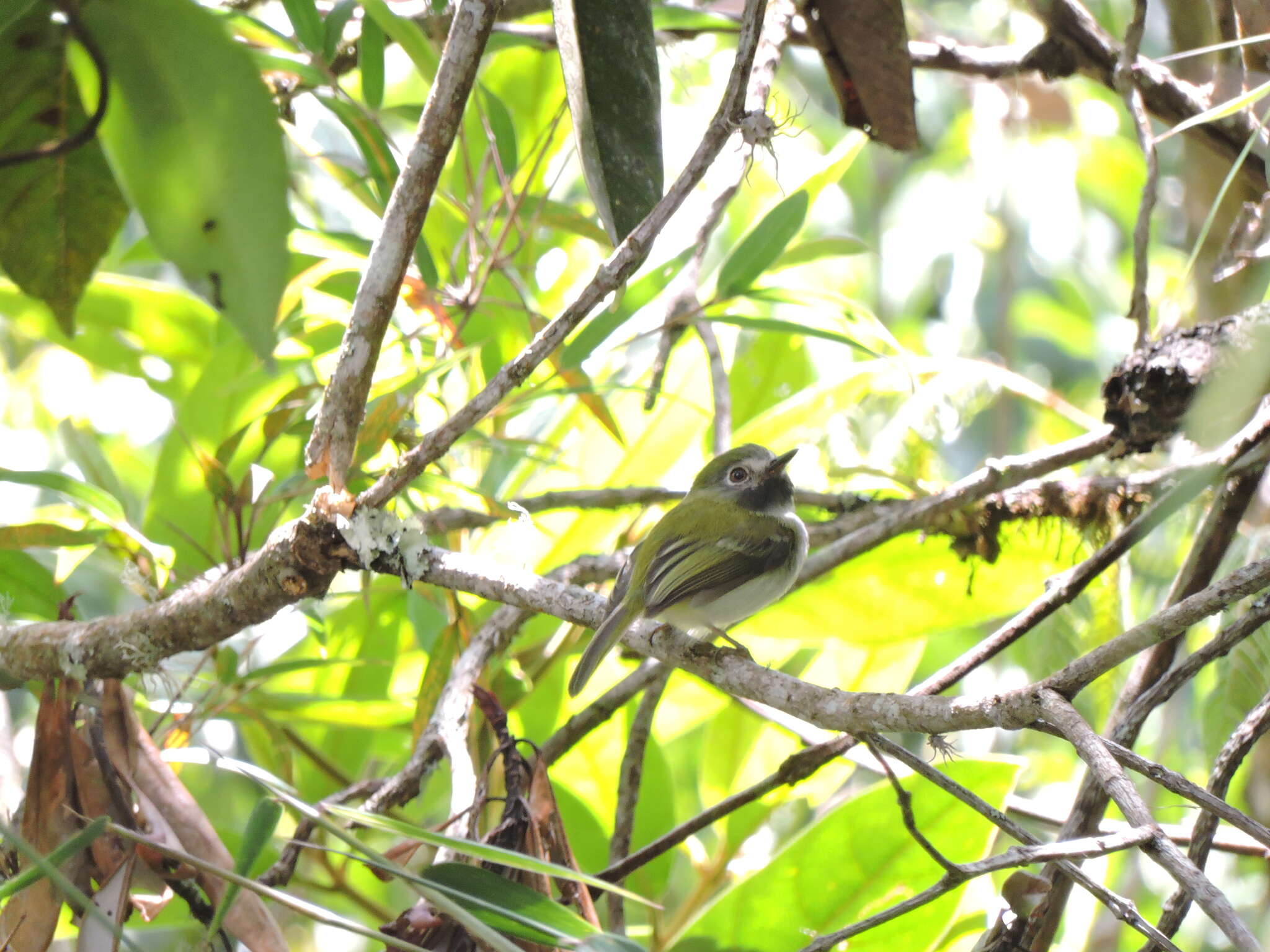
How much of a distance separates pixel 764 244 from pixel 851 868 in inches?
56.7

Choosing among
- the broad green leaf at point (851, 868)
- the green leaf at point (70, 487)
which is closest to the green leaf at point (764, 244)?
the broad green leaf at point (851, 868)

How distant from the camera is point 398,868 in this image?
136 cm

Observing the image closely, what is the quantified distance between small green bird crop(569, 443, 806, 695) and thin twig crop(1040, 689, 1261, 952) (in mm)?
1237

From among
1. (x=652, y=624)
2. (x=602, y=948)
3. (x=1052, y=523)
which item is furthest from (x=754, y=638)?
(x=602, y=948)

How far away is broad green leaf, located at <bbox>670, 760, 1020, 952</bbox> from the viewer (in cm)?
245

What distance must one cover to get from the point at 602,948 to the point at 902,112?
2053mm

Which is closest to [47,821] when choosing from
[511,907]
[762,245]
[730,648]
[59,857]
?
[59,857]

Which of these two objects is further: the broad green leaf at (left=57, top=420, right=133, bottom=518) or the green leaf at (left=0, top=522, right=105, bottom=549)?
the broad green leaf at (left=57, top=420, right=133, bottom=518)

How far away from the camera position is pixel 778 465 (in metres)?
3.19

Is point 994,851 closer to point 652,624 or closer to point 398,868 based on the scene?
point 652,624

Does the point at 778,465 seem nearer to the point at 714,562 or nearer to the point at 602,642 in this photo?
the point at 714,562

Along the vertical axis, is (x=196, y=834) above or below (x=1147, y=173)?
below

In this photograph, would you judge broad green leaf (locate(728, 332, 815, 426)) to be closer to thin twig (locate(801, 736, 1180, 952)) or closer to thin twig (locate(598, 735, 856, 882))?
thin twig (locate(598, 735, 856, 882))

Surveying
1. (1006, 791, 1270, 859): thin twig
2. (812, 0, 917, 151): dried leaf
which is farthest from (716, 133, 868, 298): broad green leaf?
(1006, 791, 1270, 859): thin twig
